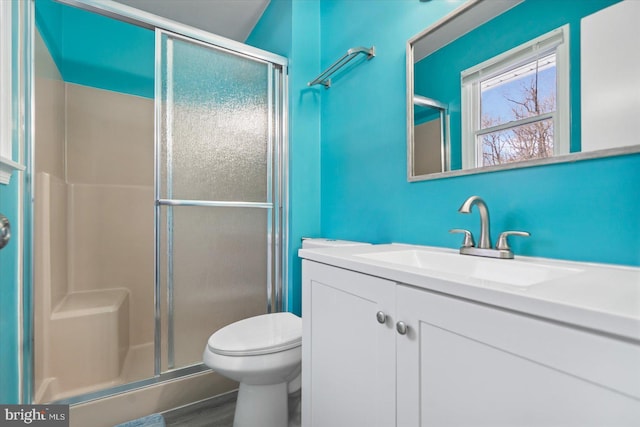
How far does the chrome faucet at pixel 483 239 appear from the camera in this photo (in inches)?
33.6

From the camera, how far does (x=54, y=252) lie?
1730 millimetres

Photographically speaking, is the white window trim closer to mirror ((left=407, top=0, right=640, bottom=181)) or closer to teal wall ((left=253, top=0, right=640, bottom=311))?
teal wall ((left=253, top=0, right=640, bottom=311))

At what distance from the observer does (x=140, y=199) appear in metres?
2.29

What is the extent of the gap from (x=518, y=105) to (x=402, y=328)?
0.79 metres

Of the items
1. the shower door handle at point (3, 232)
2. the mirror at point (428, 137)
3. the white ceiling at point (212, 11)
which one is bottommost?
the shower door handle at point (3, 232)

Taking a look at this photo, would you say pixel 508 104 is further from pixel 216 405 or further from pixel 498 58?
pixel 216 405

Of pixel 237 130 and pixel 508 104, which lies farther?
pixel 237 130

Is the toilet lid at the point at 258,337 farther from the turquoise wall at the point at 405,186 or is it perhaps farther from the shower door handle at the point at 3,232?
the shower door handle at the point at 3,232

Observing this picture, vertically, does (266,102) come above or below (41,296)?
above

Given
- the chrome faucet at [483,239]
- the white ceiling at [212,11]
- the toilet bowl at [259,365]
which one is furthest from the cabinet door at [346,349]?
the white ceiling at [212,11]

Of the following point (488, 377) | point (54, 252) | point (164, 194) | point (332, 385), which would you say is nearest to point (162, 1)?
point (164, 194)

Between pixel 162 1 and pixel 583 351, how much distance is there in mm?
2800

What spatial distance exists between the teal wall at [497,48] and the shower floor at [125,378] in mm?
2058

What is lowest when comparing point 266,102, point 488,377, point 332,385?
point 332,385
